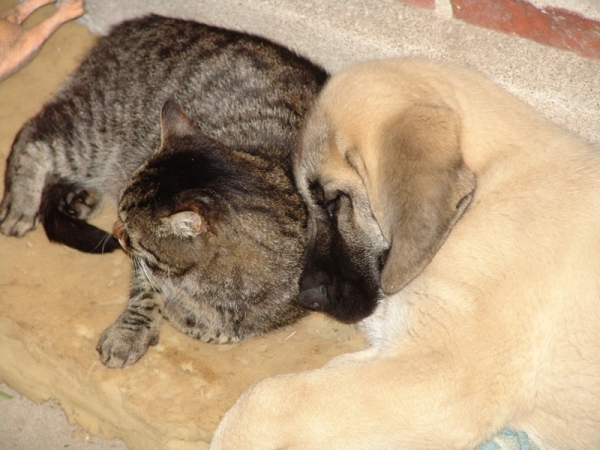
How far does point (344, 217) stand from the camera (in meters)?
2.85

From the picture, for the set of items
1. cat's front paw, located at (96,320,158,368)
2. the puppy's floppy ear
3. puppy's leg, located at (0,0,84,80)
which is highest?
the puppy's floppy ear

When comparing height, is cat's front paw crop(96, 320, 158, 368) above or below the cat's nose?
below

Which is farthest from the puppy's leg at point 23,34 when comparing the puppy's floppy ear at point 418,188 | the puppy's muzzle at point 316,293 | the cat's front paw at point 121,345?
the puppy's floppy ear at point 418,188

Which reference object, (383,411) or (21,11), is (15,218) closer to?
(21,11)

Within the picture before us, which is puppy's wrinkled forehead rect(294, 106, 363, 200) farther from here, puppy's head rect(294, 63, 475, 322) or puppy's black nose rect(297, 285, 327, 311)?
puppy's black nose rect(297, 285, 327, 311)

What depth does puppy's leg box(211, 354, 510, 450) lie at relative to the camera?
2.50 metres

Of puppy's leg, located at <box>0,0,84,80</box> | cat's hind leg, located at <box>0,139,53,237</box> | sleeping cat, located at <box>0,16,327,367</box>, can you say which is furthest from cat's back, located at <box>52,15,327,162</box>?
puppy's leg, located at <box>0,0,84,80</box>

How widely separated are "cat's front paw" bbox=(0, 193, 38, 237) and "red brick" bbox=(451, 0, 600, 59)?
2295 mm

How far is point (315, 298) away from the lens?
2910 millimetres

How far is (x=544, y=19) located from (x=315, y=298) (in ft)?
5.15

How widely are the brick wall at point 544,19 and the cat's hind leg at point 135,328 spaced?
6.26ft

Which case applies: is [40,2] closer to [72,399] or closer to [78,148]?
[78,148]

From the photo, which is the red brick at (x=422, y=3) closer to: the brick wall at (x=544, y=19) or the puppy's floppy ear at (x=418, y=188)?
the brick wall at (x=544, y=19)

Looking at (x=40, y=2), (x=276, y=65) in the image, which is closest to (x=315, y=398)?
(x=276, y=65)
